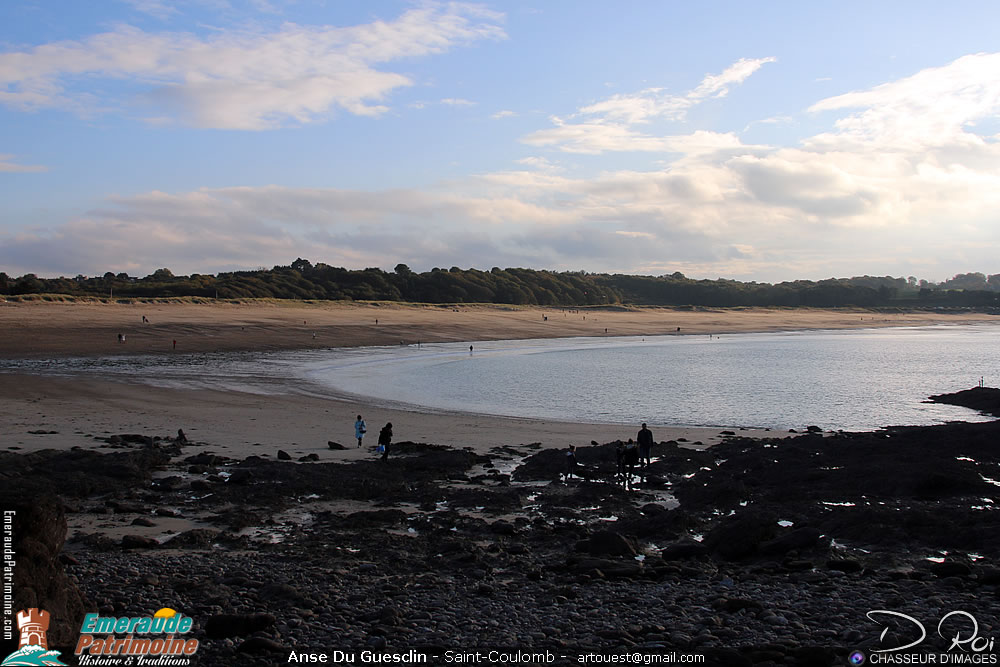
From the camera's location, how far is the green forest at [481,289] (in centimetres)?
9944

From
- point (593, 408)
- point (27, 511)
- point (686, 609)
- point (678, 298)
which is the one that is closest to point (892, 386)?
point (593, 408)

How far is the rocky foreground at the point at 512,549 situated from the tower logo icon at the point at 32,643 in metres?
0.14

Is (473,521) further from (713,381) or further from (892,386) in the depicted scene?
(892,386)

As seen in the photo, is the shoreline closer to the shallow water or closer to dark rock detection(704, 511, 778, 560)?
the shallow water

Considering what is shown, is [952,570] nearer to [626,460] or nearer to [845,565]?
[845,565]

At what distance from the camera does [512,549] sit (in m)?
9.91

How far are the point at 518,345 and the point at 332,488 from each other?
4927cm

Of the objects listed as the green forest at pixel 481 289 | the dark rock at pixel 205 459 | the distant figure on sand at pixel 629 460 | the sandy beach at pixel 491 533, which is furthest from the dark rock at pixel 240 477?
the green forest at pixel 481 289

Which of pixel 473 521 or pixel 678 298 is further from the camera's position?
pixel 678 298

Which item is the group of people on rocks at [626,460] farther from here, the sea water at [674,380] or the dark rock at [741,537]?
the sea water at [674,380]

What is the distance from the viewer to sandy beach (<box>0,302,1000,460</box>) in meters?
19.7

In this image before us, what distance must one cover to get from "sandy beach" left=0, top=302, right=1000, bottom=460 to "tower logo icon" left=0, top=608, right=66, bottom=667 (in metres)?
11.5

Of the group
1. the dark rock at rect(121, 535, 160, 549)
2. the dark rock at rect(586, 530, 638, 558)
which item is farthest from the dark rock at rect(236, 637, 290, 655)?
the dark rock at rect(586, 530, 638, 558)

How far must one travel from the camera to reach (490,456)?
1736 centimetres
